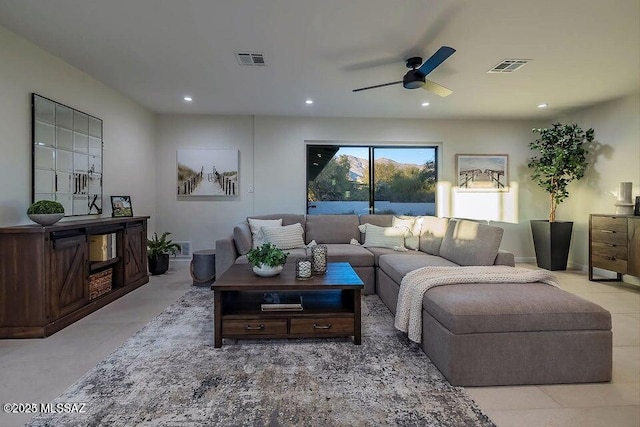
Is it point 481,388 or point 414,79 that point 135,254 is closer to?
point 414,79

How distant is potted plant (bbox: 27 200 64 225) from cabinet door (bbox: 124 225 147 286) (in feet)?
3.61

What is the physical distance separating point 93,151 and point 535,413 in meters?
4.87

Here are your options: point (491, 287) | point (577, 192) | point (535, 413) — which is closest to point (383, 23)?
point (491, 287)

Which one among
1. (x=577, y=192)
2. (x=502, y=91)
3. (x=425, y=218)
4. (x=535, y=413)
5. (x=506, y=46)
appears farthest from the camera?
(x=577, y=192)

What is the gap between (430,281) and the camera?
2451 mm

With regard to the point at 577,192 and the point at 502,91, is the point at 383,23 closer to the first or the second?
the point at 502,91

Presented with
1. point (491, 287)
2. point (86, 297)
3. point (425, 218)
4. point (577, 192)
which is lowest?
point (86, 297)

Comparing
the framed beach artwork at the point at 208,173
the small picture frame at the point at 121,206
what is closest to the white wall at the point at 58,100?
the small picture frame at the point at 121,206

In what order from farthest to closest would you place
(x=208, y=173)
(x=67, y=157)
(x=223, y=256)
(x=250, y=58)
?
(x=208, y=173) < (x=223, y=256) < (x=67, y=157) < (x=250, y=58)

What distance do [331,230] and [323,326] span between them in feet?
8.00

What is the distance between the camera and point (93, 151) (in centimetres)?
392

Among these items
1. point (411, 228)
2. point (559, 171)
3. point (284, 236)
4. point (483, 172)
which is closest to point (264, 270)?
point (284, 236)

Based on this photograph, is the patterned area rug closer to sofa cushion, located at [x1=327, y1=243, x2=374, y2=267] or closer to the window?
sofa cushion, located at [x1=327, y1=243, x2=374, y2=267]

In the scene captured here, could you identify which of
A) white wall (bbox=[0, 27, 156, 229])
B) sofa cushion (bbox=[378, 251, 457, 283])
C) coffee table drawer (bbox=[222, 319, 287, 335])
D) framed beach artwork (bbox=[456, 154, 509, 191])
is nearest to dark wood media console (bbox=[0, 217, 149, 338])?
white wall (bbox=[0, 27, 156, 229])
